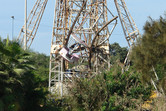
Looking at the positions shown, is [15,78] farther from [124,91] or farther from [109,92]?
[124,91]

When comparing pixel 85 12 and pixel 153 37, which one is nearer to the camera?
pixel 153 37

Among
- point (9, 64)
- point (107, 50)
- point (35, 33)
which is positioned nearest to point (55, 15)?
point (35, 33)

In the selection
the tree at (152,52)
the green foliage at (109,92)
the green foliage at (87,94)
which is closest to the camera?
the tree at (152,52)

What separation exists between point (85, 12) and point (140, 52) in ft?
45.3

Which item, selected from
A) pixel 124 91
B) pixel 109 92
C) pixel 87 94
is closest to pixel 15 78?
pixel 87 94

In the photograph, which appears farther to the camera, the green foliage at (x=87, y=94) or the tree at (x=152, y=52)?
the green foliage at (x=87, y=94)

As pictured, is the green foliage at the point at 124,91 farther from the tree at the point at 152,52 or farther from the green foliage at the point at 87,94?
the tree at the point at 152,52

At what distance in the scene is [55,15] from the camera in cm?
2880

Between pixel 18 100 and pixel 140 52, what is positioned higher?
pixel 140 52

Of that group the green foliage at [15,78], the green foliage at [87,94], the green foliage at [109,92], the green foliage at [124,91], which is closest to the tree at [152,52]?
the green foliage at [124,91]

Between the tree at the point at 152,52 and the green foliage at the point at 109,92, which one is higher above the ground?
the tree at the point at 152,52

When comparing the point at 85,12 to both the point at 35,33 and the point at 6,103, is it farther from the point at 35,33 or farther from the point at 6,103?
the point at 6,103

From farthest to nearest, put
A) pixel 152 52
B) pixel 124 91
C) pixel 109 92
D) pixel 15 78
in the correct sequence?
pixel 124 91
pixel 109 92
pixel 152 52
pixel 15 78

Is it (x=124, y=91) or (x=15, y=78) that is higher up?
(x=15, y=78)
